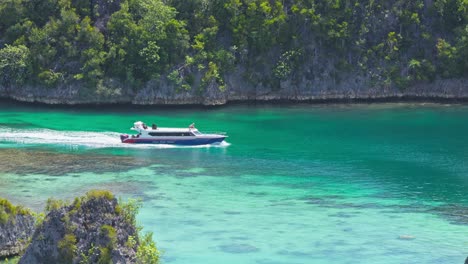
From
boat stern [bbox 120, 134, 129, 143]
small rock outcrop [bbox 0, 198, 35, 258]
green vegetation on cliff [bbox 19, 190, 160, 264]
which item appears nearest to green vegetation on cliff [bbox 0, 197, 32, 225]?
small rock outcrop [bbox 0, 198, 35, 258]

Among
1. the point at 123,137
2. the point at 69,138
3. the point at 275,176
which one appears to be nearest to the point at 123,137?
the point at 123,137

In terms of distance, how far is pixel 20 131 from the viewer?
82.8 m

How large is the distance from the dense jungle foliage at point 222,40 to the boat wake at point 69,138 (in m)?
17.8

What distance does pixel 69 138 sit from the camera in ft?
263

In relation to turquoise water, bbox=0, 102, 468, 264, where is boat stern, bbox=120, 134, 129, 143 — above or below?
above

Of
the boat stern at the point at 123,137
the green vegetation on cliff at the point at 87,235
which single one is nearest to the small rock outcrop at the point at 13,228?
the green vegetation on cliff at the point at 87,235

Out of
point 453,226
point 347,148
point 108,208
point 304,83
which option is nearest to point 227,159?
point 347,148

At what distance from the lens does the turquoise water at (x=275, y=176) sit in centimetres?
5028

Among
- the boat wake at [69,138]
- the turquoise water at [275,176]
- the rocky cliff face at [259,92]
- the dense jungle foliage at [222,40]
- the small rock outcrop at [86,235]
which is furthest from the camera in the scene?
the dense jungle foliage at [222,40]

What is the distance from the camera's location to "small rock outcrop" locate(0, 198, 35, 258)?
138ft

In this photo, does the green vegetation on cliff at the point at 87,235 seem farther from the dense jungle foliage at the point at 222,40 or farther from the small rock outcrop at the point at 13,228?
the dense jungle foliage at the point at 222,40

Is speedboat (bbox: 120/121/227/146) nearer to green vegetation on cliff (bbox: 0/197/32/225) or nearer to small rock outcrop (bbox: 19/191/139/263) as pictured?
green vegetation on cliff (bbox: 0/197/32/225)

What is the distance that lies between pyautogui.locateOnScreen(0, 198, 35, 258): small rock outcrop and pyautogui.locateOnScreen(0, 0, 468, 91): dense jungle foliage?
186ft

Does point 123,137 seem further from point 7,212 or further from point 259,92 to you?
point 7,212
